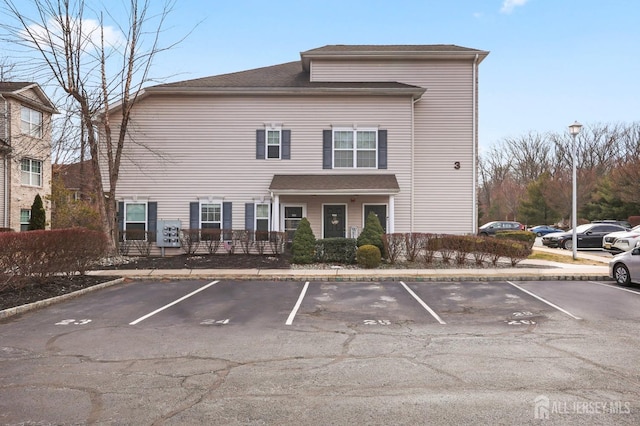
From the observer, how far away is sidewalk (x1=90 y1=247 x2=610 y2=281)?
14.1m

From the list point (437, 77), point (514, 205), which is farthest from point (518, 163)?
point (437, 77)

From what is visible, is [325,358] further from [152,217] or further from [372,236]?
[152,217]

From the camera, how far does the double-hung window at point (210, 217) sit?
67.1 feet

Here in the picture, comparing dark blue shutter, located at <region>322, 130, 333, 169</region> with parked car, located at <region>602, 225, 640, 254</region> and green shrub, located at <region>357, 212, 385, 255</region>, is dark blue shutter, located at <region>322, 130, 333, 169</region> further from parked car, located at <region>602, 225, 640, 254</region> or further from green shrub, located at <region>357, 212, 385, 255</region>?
parked car, located at <region>602, 225, 640, 254</region>

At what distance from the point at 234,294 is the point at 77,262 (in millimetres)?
4944

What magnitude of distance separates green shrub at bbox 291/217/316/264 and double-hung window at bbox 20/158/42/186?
18.7 m

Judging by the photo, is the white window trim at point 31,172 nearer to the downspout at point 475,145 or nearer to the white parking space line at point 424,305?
the white parking space line at point 424,305

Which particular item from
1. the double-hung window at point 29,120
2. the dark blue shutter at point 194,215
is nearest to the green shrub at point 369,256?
the dark blue shutter at point 194,215

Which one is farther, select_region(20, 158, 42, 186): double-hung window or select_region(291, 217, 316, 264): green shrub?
select_region(20, 158, 42, 186): double-hung window

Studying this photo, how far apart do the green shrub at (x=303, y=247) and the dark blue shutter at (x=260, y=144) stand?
5140mm

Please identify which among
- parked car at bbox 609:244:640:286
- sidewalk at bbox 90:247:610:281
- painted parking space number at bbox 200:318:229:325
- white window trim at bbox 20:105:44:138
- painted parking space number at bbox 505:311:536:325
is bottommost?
painted parking space number at bbox 200:318:229:325

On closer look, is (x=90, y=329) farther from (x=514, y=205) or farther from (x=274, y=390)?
(x=514, y=205)

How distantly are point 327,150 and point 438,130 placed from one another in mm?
5417

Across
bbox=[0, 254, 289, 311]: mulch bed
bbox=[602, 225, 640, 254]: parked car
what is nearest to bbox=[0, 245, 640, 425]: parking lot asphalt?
bbox=[0, 254, 289, 311]: mulch bed
